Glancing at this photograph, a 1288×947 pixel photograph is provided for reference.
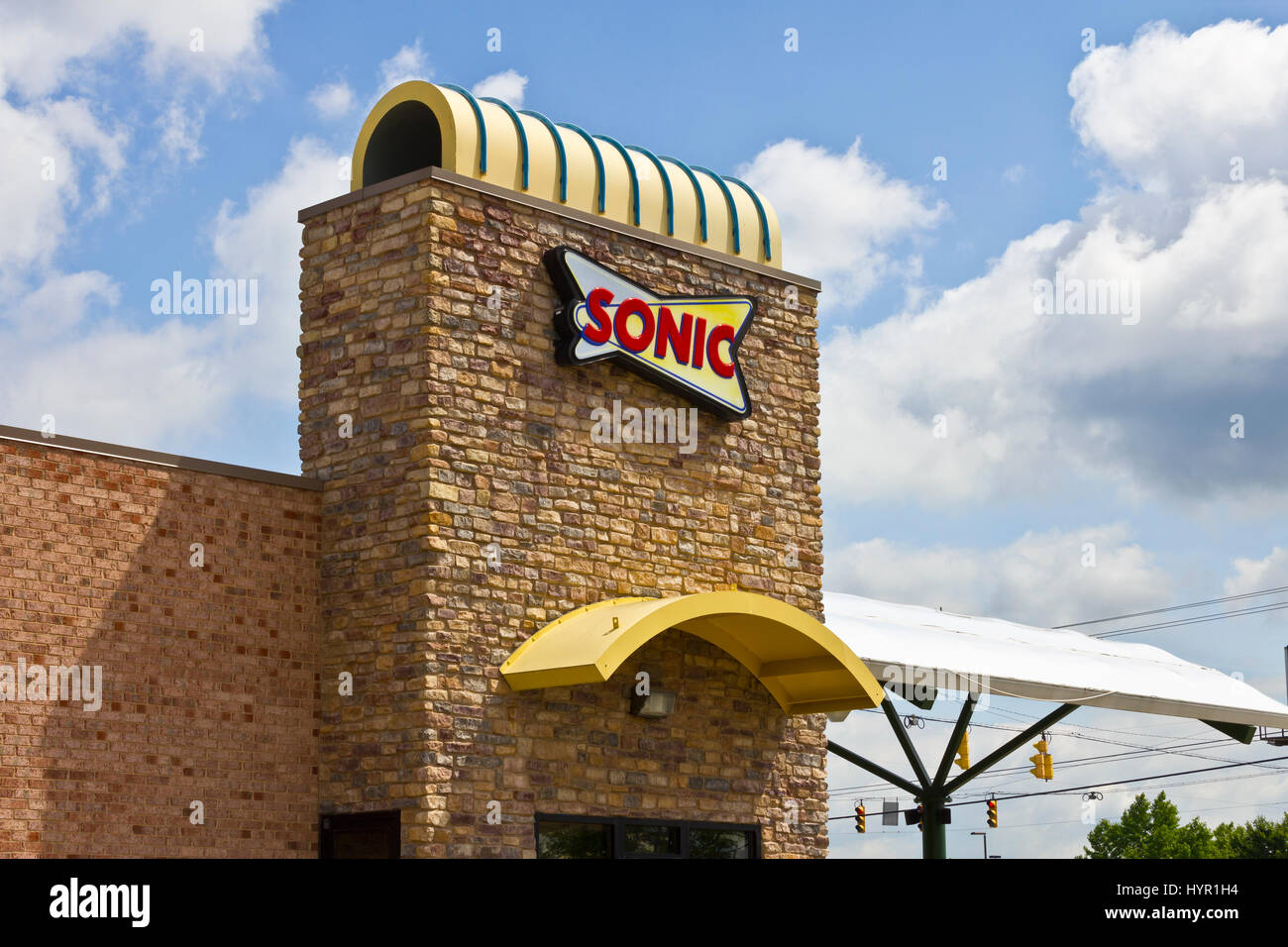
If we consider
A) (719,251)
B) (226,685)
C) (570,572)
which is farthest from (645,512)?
(226,685)

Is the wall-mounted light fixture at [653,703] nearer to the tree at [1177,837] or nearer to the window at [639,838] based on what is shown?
the window at [639,838]

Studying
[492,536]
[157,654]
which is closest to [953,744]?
[492,536]

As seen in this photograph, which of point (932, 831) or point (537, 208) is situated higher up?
point (537, 208)

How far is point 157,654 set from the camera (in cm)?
1291

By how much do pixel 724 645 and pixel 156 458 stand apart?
5214mm

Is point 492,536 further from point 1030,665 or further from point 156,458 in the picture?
point 1030,665

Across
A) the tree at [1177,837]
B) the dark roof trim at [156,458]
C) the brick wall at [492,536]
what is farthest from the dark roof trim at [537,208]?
the tree at [1177,837]

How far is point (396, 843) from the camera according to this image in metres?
13.1

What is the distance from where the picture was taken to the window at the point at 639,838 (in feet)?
45.6

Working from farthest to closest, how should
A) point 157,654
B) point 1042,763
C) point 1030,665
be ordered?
1. point 1042,763
2. point 1030,665
3. point 157,654

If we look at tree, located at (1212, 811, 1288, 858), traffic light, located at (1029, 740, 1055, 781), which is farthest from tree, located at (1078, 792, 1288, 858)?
traffic light, located at (1029, 740, 1055, 781)

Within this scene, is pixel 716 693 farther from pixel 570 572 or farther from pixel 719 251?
pixel 719 251

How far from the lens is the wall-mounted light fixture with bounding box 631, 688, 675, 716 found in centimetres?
1444
